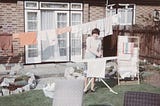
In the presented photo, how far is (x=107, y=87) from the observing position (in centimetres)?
1056

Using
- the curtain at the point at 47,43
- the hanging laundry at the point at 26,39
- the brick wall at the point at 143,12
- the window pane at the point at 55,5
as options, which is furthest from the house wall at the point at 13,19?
the brick wall at the point at 143,12

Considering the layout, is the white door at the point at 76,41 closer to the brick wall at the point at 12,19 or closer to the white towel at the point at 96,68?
the brick wall at the point at 12,19

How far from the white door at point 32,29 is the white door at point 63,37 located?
924mm

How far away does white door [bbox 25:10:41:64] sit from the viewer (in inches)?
548

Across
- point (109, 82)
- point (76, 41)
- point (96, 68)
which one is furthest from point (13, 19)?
point (96, 68)

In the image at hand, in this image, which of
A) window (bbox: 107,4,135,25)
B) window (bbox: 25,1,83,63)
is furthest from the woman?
window (bbox: 107,4,135,25)

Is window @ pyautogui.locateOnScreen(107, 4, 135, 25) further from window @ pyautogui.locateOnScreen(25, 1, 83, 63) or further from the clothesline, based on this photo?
the clothesline

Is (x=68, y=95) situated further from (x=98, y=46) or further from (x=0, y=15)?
(x=0, y=15)

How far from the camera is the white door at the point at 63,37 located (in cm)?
1459

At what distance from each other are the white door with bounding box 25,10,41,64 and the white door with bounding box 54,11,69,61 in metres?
A: 0.92

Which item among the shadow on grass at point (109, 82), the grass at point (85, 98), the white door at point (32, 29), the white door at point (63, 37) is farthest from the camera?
the white door at point (63, 37)

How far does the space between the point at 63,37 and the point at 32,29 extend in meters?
1.58

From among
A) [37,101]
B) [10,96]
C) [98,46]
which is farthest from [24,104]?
[98,46]

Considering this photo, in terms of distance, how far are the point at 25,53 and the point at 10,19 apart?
5.33 feet
